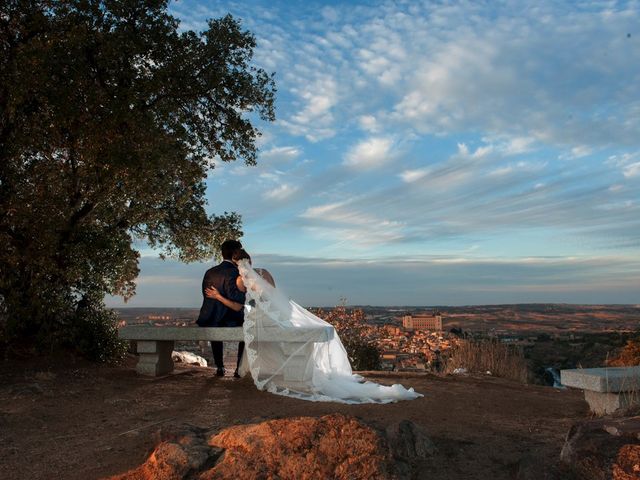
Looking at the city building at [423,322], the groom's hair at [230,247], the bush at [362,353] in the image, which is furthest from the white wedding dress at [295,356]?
the city building at [423,322]

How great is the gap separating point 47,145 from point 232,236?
4.61 m

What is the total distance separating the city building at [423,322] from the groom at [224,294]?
28.5 feet

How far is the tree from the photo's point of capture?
10562mm

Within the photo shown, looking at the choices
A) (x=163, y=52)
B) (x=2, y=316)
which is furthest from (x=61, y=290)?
(x=163, y=52)

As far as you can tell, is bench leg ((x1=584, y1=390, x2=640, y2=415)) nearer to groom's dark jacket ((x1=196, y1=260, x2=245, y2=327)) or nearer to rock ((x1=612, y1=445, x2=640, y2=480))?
rock ((x1=612, y1=445, x2=640, y2=480))

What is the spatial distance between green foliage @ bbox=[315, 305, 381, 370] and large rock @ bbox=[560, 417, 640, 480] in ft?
29.9

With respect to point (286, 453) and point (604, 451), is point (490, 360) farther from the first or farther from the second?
point (286, 453)

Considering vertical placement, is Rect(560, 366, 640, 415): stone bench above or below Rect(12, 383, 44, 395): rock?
above

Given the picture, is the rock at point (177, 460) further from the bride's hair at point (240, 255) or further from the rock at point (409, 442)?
the bride's hair at point (240, 255)

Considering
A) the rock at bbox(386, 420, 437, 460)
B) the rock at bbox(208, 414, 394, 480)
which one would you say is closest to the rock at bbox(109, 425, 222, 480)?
the rock at bbox(208, 414, 394, 480)

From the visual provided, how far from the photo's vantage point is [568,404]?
8.45 m

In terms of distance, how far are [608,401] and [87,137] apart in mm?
9826

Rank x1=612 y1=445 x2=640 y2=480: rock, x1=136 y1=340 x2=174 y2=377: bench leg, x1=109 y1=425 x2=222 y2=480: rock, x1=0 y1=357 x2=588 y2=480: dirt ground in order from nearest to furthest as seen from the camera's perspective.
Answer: x1=612 y1=445 x2=640 y2=480: rock → x1=109 y1=425 x2=222 y2=480: rock → x1=0 y1=357 x2=588 y2=480: dirt ground → x1=136 y1=340 x2=174 y2=377: bench leg

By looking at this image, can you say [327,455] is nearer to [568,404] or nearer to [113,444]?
[113,444]
